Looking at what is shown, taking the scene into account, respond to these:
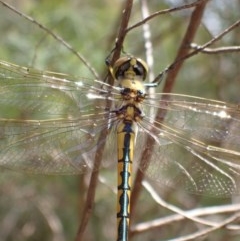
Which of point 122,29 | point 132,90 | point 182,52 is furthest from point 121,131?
point 122,29

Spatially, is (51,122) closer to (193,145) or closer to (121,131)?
(121,131)

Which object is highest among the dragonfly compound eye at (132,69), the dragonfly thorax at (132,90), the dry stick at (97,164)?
the dragonfly compound eye at (132,69)

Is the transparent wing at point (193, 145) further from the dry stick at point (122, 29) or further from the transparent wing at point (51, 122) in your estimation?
the dry stick at point (122, 29)

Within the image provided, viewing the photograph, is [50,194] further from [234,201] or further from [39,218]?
[234,201]

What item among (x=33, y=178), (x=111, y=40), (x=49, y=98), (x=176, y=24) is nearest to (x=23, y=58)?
(x=111, y=40)

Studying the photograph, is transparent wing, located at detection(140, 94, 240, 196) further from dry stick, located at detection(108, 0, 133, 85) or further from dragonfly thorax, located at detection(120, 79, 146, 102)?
dry stick, located at detection(108, 0, 133, 85)

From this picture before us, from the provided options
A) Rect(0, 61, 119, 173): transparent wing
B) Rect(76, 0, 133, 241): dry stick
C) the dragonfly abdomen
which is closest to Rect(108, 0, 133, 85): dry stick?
Rect(76, 0, 133, 241): dry stick

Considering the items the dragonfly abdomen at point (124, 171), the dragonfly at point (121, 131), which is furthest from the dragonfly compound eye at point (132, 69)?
the dragonfly abdomen at point (124, 171)
